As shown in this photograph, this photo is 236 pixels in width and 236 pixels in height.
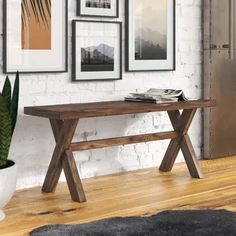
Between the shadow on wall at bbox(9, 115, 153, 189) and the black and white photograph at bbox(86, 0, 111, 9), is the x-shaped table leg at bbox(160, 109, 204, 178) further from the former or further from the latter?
the black and white photograph at bbox(86, 0, 111, 9)

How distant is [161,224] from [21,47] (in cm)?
165

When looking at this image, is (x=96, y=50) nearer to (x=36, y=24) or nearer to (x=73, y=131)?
(x=36, y=24)

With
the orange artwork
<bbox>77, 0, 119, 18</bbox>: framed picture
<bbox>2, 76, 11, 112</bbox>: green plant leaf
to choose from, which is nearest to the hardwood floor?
<bbox>2, 76, 11, 112</bbox>: green plant leaf

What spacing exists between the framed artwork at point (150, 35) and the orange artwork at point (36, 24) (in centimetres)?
77

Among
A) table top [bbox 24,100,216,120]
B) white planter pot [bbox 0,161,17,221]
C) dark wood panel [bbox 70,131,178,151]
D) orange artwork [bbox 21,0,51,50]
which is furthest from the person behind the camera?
orange artwork [bbox 21,0,51,50]

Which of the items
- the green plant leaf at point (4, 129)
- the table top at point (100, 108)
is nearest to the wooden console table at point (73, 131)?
the table top at point (100, 108)

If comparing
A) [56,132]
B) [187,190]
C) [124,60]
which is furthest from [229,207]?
[124,60]

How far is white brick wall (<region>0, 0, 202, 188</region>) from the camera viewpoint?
409 cm

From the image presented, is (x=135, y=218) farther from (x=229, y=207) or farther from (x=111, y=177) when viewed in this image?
(x=111, y=177)

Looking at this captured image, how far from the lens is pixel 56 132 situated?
390 centimetres

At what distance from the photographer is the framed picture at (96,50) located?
427 cm

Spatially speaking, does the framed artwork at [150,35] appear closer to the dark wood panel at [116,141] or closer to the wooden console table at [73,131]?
the wooden console table at [73,131]

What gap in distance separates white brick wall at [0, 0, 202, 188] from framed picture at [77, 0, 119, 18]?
2.5 inches

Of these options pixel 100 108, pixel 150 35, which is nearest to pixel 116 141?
pixel 100 108
